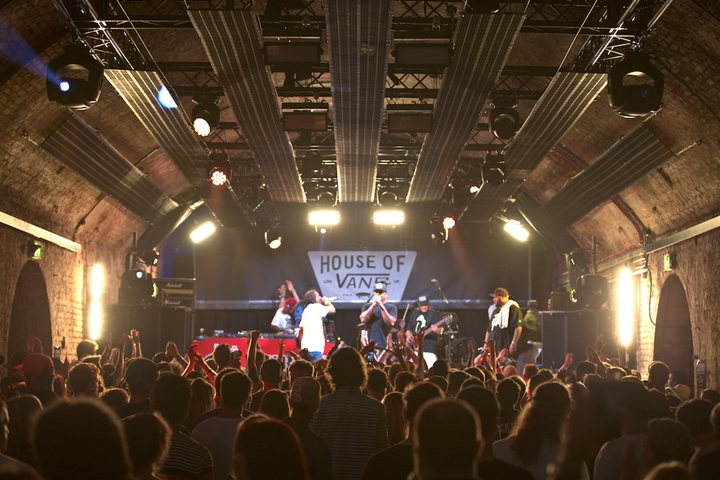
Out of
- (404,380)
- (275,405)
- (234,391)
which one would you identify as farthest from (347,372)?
(404,380)

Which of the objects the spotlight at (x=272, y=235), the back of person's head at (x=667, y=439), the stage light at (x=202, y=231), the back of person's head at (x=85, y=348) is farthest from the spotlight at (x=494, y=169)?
the back of person's head at (x=667, y=439)

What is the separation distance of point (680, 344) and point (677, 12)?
7.07m

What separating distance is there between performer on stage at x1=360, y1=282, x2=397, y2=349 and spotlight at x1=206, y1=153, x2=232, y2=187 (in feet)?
16.9

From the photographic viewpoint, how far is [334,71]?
30.0 ft

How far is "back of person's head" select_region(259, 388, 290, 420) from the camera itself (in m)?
4.24

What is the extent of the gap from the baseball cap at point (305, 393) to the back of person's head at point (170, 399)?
694mm

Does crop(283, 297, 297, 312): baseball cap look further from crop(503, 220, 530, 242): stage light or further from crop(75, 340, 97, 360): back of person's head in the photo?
crop(75, 340, 97, 360): back of person's head

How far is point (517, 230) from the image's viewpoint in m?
19.0

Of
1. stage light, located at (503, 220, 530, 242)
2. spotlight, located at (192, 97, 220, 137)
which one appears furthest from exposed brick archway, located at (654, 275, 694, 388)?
spotlight, located at (192, 97, 220, 137)

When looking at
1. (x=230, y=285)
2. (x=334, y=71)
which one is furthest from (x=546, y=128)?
(x=230, y=285)

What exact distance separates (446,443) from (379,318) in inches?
611

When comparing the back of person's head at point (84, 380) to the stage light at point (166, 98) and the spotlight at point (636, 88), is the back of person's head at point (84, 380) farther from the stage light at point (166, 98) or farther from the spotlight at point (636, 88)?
the spotlight at point (636, 88)

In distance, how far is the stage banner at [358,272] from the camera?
1998 centimetres

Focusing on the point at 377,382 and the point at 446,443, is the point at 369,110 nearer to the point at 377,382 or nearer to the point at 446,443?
the point at 377,382
